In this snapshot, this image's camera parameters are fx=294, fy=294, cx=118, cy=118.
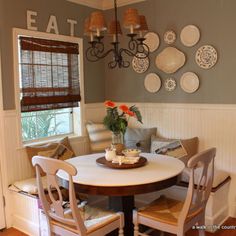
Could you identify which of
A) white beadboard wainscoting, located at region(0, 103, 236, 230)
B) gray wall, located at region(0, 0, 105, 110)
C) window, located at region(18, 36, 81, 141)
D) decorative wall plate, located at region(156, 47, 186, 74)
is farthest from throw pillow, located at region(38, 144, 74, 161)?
decorative wall plate, located at region(156, 47, 186, 74)

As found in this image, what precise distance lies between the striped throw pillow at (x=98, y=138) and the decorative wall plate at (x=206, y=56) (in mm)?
1407

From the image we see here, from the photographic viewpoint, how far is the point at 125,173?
2227 mm

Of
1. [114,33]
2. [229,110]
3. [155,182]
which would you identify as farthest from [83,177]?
[229,110]

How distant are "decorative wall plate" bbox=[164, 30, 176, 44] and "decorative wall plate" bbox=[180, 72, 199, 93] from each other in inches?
16.8

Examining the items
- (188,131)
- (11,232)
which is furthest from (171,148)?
(11,232)

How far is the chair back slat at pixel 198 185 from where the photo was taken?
192 cm

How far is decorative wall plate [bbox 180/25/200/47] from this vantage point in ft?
10.5

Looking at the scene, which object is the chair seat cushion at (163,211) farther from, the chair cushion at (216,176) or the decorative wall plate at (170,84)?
the decorative wall plate at (170,84)

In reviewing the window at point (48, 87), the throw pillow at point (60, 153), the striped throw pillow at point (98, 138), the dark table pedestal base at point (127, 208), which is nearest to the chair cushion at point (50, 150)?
the throw pillow at point (60, 153)

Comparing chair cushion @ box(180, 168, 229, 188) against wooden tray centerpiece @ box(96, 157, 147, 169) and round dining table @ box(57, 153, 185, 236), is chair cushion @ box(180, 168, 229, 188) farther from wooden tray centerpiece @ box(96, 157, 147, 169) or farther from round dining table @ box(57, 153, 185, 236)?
wooden tray centerpiece @ box(96, 157, 147, 169)

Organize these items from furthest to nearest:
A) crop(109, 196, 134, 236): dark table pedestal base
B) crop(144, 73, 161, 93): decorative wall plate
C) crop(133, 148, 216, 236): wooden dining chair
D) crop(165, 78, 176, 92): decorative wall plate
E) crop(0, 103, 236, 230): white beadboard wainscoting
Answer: crop(144, 73, 161, 93): decorative wall plate < crop(165, 78, 176, 92): decorative wall plate < crop(0, 103, 236, 230): white beadboard wainscoting < crop(109, 196, 134, 236): dark table pedestal base < crop(133, 148, 216, 236): wooden dining chair

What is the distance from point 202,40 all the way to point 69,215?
7.42 feet

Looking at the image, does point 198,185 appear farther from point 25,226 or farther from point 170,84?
point 25,226

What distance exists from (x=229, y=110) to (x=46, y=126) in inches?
82.1
